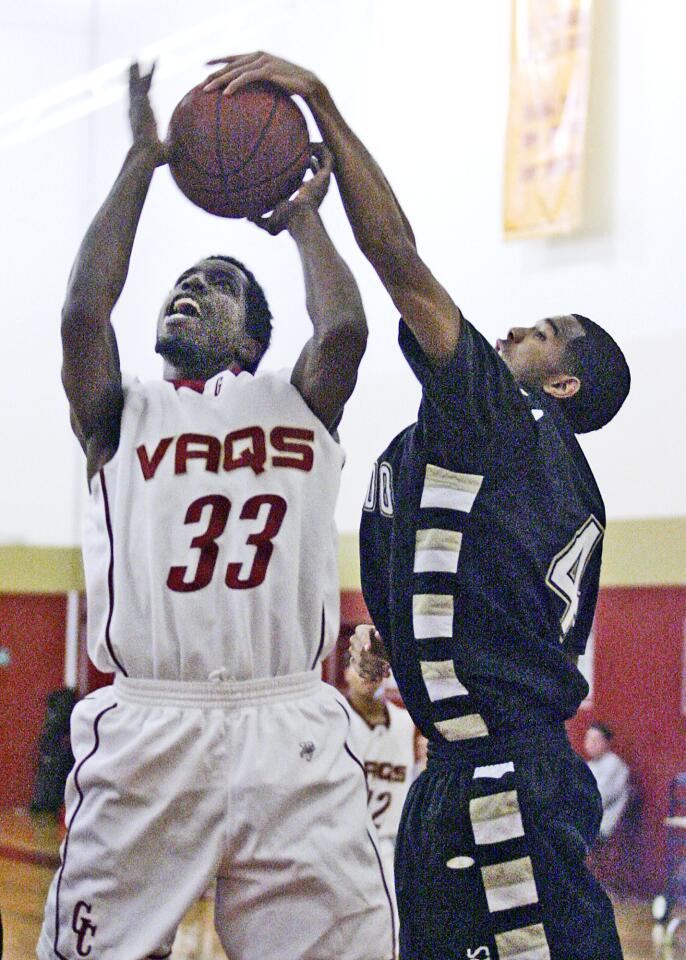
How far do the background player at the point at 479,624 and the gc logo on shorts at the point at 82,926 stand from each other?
0.65 m

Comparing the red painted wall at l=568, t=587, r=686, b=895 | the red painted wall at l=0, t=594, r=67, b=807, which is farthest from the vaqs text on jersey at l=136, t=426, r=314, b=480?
the red painted wall at l=0, t=594, r=67, b=807

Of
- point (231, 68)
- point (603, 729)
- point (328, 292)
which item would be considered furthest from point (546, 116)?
point (328, 292)

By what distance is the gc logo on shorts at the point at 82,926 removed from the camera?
8.75 feet

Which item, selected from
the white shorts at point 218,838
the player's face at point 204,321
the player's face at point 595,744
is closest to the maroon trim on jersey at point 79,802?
→ the white shorts at point 218,838

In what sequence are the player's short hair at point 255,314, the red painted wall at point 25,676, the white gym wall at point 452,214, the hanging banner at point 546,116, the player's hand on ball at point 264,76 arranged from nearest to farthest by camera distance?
the player's hand on ball at point 264,76 → the player's short hair at point 255,314 → the white gym wall at point 452,214 → the hanging banner at point 546,116 → the red painted wall at point 25,676

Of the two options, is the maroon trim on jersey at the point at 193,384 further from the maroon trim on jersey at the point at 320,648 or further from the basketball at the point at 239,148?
the maroon trim on jersey at the point at 320,648

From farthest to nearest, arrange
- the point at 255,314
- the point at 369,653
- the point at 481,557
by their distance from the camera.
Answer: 1. the point at 369,653
2. the point at 255,314
3. the point at 481,557

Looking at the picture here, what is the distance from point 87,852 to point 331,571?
0.76 m

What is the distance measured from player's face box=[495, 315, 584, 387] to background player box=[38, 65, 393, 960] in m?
0.50

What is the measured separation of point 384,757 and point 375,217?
3.70 meters

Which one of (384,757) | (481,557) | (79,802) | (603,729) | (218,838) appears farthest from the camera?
(603,729)

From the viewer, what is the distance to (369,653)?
328 cm

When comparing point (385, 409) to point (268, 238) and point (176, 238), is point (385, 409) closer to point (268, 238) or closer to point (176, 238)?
point (268, 238)

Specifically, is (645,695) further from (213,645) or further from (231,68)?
(231,68)
